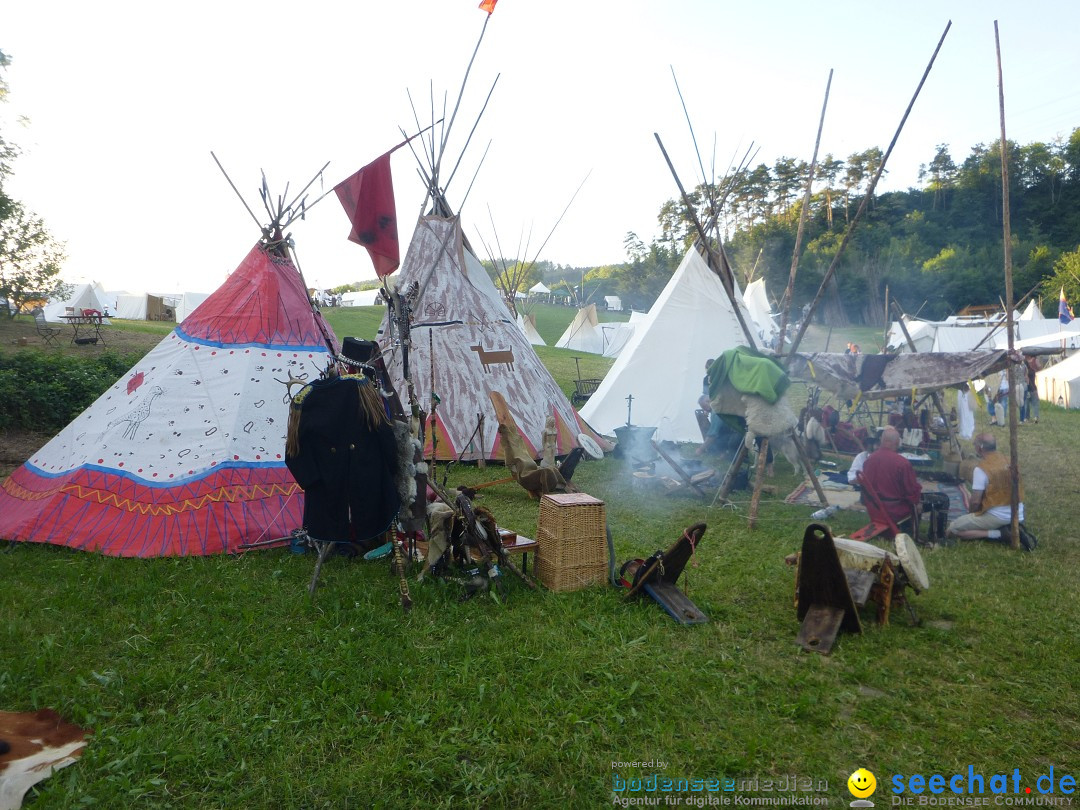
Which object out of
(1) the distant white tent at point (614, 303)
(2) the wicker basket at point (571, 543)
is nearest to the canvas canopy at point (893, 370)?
(2) the wicker basket at point (571, 543)

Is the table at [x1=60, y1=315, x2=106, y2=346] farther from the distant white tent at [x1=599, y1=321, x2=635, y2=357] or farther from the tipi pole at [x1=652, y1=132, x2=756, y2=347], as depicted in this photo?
the distant white tent at [x1=599, y1=321, x2=635, y2=357]

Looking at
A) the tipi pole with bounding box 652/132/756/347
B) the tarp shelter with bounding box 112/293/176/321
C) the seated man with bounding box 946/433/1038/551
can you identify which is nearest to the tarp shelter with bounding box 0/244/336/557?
the tipi pole with bounding box 652/132/756/347

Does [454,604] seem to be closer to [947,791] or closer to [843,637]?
[843,637]

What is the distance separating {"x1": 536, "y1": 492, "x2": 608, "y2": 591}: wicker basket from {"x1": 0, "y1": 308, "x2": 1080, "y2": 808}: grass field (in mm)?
140

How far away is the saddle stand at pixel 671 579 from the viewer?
4.32m

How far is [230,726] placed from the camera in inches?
122

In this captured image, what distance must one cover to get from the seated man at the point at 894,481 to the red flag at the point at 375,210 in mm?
4641

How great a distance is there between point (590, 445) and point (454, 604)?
209 inches

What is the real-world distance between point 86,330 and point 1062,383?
25767 millimetres

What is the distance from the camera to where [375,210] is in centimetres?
554

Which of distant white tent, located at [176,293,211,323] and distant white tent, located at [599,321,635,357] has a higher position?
distant white tent, located at [176,293,211,323]

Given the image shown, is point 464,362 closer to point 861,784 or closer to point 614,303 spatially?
point 861,784

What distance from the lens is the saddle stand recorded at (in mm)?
4316

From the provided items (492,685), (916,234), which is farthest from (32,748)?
(916,234)
